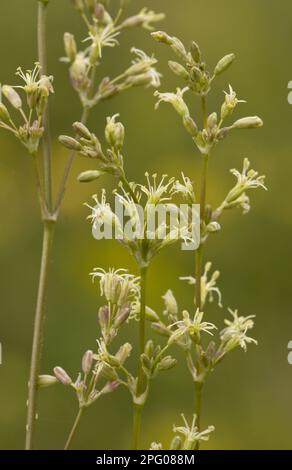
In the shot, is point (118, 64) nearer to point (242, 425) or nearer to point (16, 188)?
point (16, 188)

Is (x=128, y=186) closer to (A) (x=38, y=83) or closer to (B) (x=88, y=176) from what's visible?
(B) (x=88, y=176)

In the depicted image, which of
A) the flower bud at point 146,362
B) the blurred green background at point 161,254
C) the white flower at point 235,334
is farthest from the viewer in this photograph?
the blurred green background at point 161,254

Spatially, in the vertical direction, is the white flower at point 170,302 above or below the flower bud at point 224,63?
below

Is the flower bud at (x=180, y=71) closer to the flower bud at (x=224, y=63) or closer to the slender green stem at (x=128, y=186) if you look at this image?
the flower bud at (x=224, y=63)

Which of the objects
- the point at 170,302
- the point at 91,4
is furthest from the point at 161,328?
the point at 91,4

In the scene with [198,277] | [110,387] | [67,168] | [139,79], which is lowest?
[110,387]

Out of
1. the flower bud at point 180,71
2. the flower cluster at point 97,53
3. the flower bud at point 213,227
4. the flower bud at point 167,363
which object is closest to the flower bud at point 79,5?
the flower cluster at point 97,53
